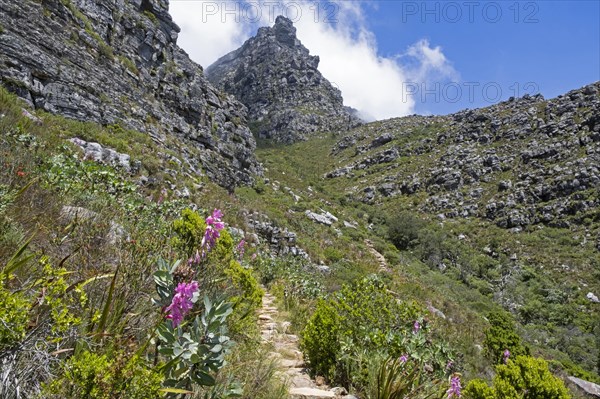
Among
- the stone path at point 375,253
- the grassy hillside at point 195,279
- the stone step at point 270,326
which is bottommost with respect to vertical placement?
the stone step at point 270,326

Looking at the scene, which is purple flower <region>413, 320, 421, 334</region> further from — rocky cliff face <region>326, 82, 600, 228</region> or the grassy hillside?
rocky cliff face <region>326, 82, 600, 228</region>

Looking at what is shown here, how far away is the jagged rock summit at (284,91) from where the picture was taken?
7338 centimetres

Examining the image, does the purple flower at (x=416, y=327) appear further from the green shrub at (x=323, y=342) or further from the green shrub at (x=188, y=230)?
the green shrub at (x=188, y=230)

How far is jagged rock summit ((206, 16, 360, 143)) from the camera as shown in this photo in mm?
73375

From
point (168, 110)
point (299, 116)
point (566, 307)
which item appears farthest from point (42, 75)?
point (299, 116)

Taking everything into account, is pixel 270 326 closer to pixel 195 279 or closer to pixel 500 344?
pixel 195 279

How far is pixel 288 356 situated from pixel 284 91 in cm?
8204

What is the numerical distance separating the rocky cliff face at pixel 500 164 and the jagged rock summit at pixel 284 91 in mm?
19330

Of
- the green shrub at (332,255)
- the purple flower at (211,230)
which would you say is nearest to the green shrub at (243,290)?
the purple flower at (211,230)

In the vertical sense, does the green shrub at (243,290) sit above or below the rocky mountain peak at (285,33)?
below

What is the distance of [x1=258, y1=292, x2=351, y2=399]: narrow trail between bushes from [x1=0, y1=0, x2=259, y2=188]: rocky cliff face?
1100 cm

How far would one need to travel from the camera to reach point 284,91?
81.8 m

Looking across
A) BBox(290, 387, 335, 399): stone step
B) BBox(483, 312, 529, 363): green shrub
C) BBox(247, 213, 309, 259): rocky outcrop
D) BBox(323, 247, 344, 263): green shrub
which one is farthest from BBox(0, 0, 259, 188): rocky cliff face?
BBox(483, 312, 529, 363): green shrub

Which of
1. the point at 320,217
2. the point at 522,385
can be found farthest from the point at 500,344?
the point at 320,217
